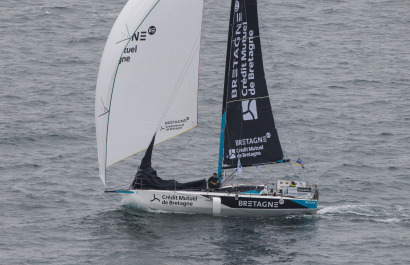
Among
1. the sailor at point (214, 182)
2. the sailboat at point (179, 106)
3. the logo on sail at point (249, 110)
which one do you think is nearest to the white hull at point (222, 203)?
the sailboat at point (179, 106)

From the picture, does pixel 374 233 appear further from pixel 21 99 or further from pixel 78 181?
pixel 21 99

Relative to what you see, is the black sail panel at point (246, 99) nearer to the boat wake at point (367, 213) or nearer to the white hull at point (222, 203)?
the white hull at point (222, 203)

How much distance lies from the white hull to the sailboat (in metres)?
0.06

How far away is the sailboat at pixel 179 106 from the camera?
56781 mm

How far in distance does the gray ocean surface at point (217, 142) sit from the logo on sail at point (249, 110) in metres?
6.46

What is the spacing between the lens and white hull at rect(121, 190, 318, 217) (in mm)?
58688

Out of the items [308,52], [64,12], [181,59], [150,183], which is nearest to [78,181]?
[150,183]

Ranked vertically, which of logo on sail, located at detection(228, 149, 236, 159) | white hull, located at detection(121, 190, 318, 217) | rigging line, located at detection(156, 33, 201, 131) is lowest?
white hull, located at detection(121, 190, 318, 217)

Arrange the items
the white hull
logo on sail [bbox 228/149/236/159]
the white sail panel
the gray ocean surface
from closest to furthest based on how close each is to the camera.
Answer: the gray ocean surface → the white sail panel → the white hull → logo on sail [bbox 228/149/236/159]

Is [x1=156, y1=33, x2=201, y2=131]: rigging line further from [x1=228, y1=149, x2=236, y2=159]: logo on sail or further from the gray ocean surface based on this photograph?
the gray ocean surface

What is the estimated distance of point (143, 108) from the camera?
57.8 meters

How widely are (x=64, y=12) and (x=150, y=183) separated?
51867 mm

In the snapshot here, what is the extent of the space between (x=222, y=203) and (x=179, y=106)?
660 centimetres

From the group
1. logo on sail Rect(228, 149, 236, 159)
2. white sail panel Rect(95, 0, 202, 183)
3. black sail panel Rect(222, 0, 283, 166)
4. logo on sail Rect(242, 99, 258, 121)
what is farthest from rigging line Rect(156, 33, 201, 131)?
logo on sail Rect(228, 149, 236, 159)
